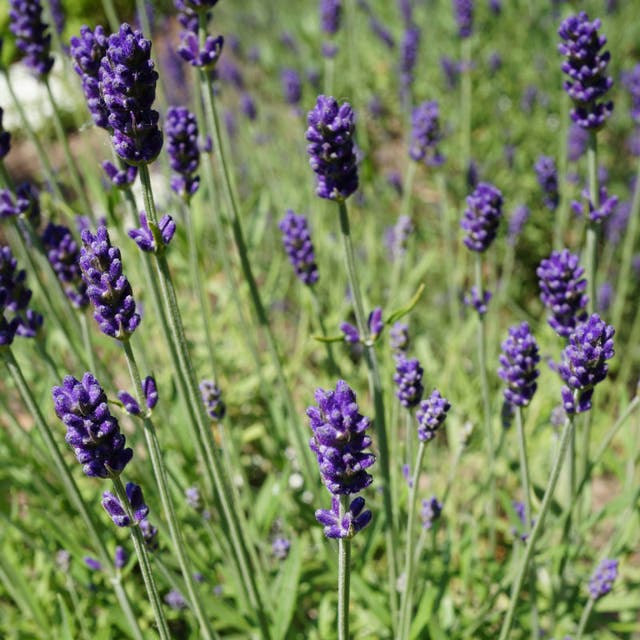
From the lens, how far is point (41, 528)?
319 centimetres

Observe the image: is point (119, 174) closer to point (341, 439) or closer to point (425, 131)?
point (341, 439)

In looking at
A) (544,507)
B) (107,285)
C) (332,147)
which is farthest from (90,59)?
(544,507)

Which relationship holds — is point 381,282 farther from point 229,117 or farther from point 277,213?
point 229,117

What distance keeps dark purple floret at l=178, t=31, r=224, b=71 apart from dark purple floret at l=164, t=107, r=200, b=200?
16 centimetres

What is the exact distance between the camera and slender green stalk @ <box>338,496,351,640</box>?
1446 mm

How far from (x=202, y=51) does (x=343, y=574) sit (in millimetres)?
1553

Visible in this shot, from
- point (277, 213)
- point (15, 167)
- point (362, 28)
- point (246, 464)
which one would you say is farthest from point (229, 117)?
point (15, 167)

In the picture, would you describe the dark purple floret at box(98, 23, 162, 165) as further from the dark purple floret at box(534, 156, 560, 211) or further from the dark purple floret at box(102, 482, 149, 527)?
the dark purple floret at box(534, 156, 560, 211)

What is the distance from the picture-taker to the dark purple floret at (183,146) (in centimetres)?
234

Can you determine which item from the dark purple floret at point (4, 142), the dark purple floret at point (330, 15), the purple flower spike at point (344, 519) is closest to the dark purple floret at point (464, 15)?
the dark purple floret at point (330, 15)

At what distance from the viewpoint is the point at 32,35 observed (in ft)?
8.64

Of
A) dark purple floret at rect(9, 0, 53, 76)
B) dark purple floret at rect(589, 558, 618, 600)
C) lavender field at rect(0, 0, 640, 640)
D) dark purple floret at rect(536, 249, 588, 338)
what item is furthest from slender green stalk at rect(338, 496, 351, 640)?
dark purple floret at rect(9, 0, 53, 76)

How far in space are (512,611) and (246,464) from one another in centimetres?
217

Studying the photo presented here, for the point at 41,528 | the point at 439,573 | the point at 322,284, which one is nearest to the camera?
the point at 439,573
